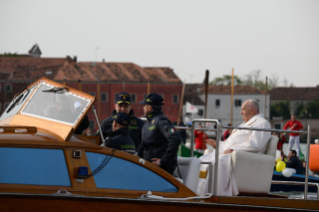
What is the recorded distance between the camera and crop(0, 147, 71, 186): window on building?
Result: 12.9ft

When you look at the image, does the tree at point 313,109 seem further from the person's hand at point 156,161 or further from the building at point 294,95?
the person's hand at point 156,161

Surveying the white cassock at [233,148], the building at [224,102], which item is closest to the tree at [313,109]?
the building at [224,102]

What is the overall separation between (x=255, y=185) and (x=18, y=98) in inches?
119

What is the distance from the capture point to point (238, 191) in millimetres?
5578

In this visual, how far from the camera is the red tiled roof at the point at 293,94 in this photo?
94.2m

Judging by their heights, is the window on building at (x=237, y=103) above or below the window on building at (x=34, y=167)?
above

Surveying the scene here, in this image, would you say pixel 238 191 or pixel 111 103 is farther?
pixel 111 103

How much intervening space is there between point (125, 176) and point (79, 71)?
6860 centimetres

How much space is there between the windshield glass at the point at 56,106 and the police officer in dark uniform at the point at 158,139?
91cm

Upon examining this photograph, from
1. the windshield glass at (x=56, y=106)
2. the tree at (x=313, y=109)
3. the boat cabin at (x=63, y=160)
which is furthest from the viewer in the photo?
the tree at (x=313, y=109)


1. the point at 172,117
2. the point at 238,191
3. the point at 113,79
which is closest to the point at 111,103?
→ the point at 113,79

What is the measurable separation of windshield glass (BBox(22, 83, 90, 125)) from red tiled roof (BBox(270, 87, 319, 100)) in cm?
9241

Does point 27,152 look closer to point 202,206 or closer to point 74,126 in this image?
point 74,126

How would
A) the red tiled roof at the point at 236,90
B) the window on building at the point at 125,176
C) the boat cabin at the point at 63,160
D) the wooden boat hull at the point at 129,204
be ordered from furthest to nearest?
the red tiled roof at the point at 236,90
the window on building at the point at 125,176
the boat cabin at the point at 63,160
the wooden boat hull at the point at 129,204
